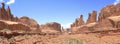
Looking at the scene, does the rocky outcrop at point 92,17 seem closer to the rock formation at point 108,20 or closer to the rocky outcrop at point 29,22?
the rock formation at point 108,20

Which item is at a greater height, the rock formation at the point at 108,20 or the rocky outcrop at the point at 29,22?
the rocky outcrop at the point at 29,22

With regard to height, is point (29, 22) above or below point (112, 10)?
above

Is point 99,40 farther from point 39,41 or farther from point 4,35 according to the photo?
point 4,35

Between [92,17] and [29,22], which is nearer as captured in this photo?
[92,17]

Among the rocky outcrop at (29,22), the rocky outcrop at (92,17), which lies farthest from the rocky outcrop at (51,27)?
the rocky outcrop at (92,17)

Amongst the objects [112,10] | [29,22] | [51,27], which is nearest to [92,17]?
[112,10]

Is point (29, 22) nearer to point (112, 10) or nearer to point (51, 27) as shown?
point (51, 27)

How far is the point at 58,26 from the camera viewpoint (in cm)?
10675

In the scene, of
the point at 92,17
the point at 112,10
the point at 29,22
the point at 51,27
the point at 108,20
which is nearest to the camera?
the point at 108,20

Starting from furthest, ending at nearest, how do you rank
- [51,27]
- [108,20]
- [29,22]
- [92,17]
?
[51,27]
[29,22]
[92,17]
[108,20]

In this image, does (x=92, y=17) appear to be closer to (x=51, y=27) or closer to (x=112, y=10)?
(x=112, y=10)

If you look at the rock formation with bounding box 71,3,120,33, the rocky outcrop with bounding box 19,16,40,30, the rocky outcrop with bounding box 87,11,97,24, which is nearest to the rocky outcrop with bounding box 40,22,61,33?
the rocky outcrop with bounding box 19,16,40,30

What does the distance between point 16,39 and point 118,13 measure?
2653cm

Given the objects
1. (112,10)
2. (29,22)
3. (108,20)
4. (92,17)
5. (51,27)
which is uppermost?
(29,22)
